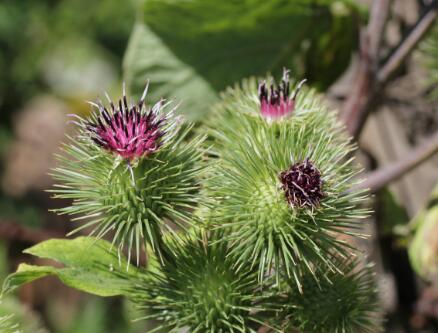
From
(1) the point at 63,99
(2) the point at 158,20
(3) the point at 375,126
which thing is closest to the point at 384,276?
(3) the point at 375,126

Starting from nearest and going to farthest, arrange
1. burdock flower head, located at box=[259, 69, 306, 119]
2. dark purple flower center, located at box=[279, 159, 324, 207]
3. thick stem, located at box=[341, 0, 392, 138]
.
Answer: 1. dark purple flower center, located at box=[279, 159, 324, 207]
2. burdock flower head, located at box=[259, 69, 306, 119]
3. thick stem, located at box=[341, 0, 392, 138]

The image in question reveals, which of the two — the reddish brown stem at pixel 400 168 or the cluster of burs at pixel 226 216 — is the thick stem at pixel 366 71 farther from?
the cluster of burs at pixel 226 216

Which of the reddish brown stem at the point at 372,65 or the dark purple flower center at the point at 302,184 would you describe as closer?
the dark purple flower center at the point at 302,184

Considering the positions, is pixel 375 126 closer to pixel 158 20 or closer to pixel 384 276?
pixel 384 276

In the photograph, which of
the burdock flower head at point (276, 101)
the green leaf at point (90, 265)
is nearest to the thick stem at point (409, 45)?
the burdock flower head at point (276, 101)

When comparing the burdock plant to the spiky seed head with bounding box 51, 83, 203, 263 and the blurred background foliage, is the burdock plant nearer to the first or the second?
the spiky seed head with bounding box 51, 83, 203, 263

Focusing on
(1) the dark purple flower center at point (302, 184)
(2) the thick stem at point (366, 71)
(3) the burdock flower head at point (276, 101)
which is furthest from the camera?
(2) the thick stem at point (366, 71)

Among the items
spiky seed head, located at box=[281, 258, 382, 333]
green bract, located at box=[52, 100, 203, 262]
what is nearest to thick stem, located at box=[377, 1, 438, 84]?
spiky seed head, located at box=[281, 258, 382, 333]

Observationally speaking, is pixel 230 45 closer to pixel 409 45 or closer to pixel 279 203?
pixel 409 45
